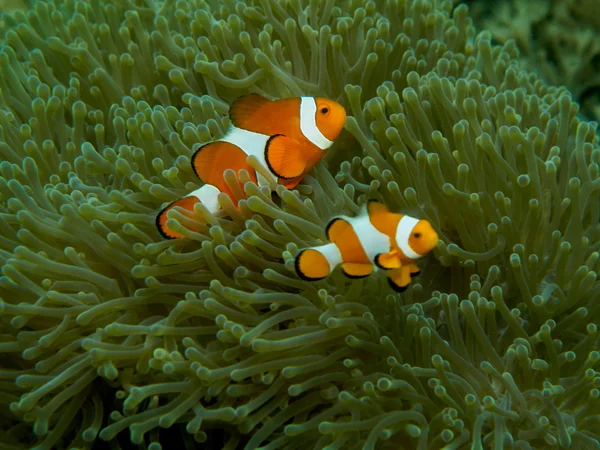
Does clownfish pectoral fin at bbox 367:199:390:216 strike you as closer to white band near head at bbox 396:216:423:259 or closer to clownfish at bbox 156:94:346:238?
white band near head at bbox 396:216:423:259

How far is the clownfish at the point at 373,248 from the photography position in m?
1.15

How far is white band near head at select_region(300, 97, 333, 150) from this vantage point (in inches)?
57.0

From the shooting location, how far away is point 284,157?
140 cm

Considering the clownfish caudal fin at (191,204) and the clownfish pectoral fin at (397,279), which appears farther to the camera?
the clownfish caudal fin at (191,204)

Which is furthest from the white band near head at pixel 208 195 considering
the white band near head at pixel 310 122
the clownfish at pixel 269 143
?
the white band near head at pixel 310 122

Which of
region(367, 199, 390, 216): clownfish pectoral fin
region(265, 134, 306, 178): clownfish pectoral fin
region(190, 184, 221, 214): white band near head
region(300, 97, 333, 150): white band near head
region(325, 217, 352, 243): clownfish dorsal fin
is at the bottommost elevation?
region(325, 217, 352, 243): clownfish dorsal fin

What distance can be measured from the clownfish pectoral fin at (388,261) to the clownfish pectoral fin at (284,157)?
0.38m

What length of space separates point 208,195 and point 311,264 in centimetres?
39

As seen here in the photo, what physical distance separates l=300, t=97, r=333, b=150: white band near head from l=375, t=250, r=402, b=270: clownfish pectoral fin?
1.41 ft

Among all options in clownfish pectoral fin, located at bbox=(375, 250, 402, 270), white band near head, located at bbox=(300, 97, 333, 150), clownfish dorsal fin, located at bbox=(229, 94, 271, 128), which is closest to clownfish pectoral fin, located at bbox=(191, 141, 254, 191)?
clownfish dorsal fin, located at bbox=(229, 94, 271, 128)

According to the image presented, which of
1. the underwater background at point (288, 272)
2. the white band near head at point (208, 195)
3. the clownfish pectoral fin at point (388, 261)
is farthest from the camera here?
the white band near head at point (208, 195)

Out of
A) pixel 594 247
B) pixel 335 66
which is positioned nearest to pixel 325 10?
pixel 335 66

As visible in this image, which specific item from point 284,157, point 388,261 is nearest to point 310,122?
point 284,157

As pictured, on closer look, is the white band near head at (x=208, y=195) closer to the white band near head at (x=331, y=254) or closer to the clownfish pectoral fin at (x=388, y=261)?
the white band near head at (x=331, y=254)
